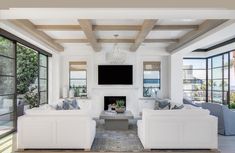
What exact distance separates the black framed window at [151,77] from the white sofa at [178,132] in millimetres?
5114

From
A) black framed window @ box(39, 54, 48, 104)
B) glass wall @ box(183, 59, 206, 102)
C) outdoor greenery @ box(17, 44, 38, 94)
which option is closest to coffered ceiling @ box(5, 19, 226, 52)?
black framed window @ box(39, 54, 48, 104)

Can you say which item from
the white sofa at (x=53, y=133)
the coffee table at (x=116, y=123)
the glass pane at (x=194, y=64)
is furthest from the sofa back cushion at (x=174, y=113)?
the glass pane at (x=194, y=64)

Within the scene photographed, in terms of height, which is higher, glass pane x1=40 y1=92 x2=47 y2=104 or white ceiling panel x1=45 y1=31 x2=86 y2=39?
white ceiling panel x1=45 y1=31 x2=86 y2=39

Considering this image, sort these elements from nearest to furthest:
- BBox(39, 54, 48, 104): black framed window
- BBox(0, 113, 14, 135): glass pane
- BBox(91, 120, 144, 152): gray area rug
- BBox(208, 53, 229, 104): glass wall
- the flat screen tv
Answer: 1. BBox(91, 120, 144, 152): gray area rug
2. BBox(0, 113, 14, 135): glass pane
3. BBox(39, 54, 48, 104): black framed window
4. BBox(208, 53, 229, 104): glass wall
5. the flat screen tv

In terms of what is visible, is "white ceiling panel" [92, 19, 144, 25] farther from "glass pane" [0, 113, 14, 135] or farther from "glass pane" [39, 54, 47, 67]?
"glass pane" [39, 54, 47, 67]

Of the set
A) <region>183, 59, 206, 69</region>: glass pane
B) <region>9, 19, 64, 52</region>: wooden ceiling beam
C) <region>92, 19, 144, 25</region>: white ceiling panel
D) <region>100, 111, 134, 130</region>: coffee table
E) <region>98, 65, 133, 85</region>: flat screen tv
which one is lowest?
<region>100, 111, 134, 130</region>: coffee table

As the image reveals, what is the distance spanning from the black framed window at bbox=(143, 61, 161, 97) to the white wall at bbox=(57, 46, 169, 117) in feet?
0.54

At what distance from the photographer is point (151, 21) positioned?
16.7 ft

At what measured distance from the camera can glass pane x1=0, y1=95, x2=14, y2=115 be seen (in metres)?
5.77

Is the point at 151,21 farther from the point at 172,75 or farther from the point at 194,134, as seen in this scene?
the point at 172,75

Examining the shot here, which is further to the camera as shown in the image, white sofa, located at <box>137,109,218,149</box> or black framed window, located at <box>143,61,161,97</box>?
black framed window, located at <box>143,61,161,97</box>

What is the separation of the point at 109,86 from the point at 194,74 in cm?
412

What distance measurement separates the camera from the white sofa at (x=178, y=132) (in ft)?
16.1

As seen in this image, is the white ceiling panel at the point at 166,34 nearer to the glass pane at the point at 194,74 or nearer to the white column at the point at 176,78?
the white column at the point at 176,78
